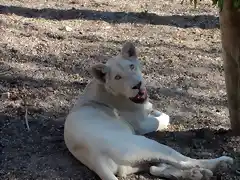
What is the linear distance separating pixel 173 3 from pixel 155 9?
1.25 feet

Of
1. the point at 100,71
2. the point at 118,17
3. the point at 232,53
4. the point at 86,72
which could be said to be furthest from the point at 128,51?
the point at 118,17

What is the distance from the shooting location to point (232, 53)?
14.7 feet

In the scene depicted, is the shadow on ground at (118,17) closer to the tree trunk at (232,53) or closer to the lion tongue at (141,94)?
the tree trunk at (232,53)

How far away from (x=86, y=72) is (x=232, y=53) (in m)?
2.02

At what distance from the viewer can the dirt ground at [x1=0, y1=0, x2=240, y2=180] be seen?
4.56m

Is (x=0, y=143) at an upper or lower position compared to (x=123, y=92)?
lower

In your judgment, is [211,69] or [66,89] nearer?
[66,89]

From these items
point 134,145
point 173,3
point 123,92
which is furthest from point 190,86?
point 173,3

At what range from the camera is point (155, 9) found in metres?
7.97

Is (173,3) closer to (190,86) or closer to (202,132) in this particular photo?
(190,86)

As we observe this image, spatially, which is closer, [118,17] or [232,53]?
[232,53]

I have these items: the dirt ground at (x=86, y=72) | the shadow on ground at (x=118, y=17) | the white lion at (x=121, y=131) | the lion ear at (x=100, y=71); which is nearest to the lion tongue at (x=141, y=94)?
the white lion at (x=121, y=131)

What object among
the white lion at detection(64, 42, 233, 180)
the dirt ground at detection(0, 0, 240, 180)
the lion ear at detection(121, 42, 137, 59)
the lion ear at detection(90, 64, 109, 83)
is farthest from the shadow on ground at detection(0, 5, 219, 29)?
the lion ear at detection(90, 64, 109, 83)

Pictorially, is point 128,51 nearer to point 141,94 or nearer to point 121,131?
point 141,94
